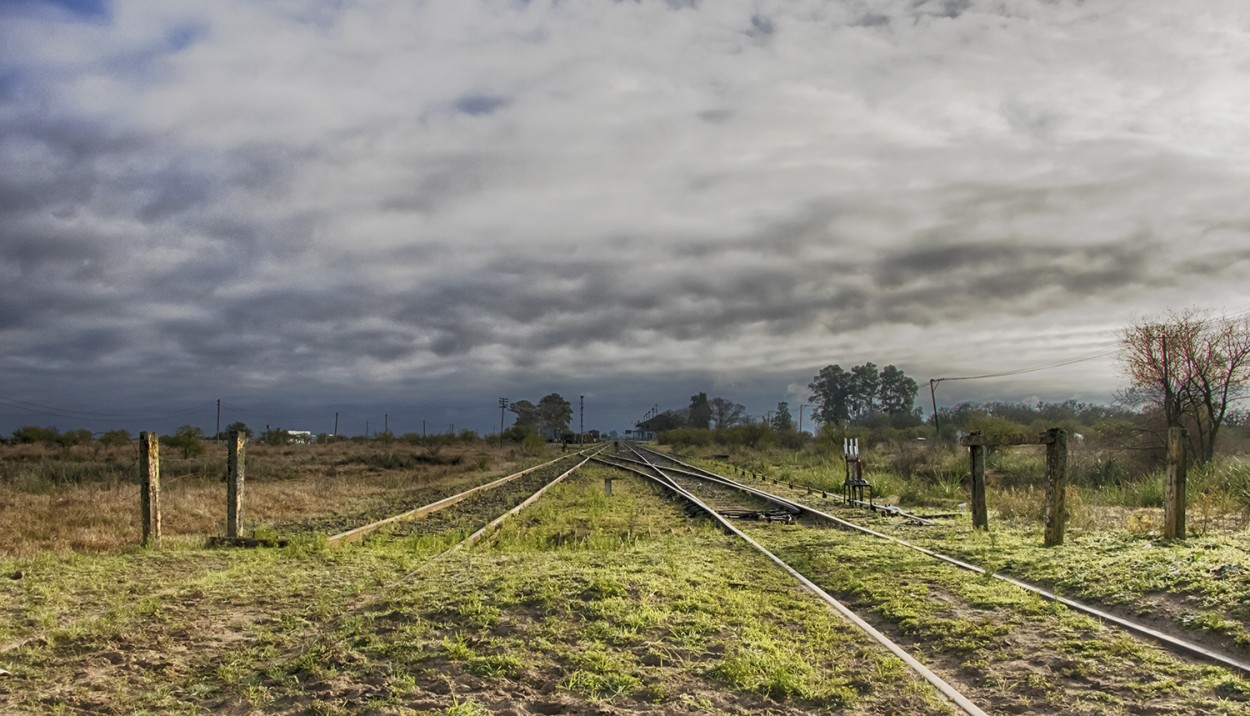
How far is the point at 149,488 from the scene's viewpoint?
12312 millimetres

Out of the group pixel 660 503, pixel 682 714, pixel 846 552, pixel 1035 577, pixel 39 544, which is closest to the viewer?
pixel 682 714

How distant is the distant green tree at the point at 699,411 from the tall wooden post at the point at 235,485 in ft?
525

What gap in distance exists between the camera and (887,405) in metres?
151

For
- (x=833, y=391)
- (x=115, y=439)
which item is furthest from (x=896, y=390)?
(x=115, y=439)

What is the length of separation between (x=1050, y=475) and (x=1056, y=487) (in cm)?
33

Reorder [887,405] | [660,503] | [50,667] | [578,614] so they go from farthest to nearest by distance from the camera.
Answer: [887,405], [660,503], [578,614], [50,667]

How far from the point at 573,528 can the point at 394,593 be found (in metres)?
8.05

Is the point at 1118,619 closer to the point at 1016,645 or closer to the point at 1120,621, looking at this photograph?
Result: the point at 1120,621

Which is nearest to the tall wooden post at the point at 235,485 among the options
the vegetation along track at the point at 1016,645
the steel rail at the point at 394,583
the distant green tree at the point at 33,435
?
the steel rail at the point at 394,583

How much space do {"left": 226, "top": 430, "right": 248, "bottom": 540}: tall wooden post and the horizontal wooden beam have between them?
40.3ft

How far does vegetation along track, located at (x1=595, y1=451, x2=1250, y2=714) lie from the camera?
18.4ft

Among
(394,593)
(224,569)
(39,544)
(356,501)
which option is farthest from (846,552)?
(356,501)

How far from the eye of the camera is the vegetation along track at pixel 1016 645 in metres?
5.61

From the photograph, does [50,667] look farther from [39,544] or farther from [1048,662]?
[39,544]
